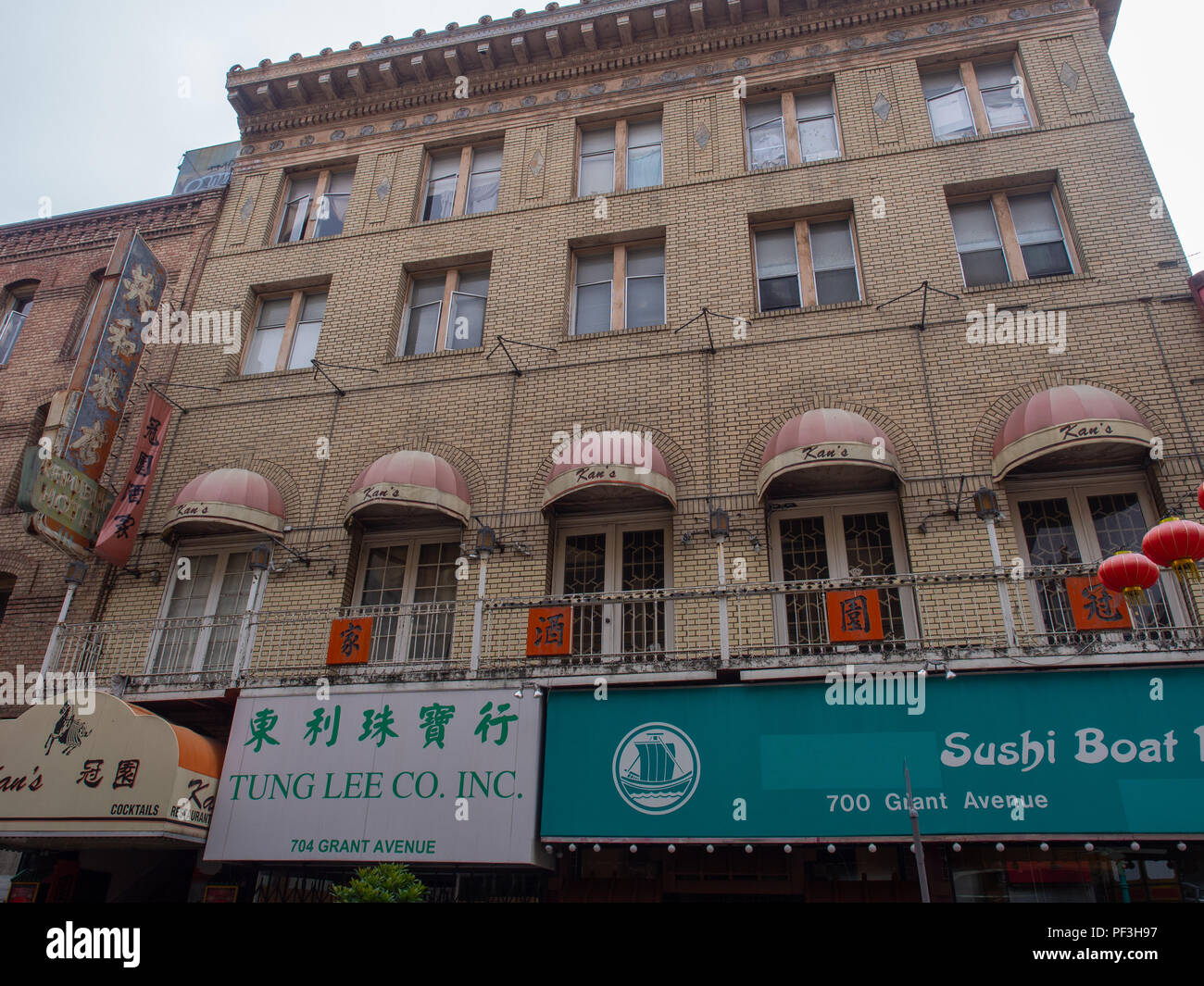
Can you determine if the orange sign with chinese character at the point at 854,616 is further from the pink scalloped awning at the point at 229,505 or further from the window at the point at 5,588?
the window at the point at 5,588

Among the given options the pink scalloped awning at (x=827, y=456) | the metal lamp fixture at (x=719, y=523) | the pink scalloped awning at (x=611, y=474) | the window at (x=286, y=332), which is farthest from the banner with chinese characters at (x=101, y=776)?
the pink scalloped awning at (x=827, y=456)

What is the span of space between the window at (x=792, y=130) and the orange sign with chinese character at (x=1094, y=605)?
27.7ft

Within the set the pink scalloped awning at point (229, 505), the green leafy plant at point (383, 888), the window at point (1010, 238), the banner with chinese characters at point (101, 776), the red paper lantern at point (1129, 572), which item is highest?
the window at point (1010, 238)

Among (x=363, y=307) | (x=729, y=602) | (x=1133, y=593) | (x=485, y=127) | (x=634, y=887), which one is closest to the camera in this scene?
(x=1133, y=593)

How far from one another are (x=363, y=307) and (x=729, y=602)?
27.9ft

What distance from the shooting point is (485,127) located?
1628cm

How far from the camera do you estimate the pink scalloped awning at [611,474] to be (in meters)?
10.9

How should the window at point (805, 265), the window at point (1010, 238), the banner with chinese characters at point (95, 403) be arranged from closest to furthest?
the banner with chinese characters at point (95, 403) < the window at point (1010, 238) < the window at point (805, 265)

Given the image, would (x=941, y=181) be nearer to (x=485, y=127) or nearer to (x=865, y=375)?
(x=865, y=375)

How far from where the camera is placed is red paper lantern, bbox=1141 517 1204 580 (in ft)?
24.6

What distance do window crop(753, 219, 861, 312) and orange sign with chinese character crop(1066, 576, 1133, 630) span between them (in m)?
5.57

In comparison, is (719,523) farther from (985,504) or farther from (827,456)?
(985,504)
